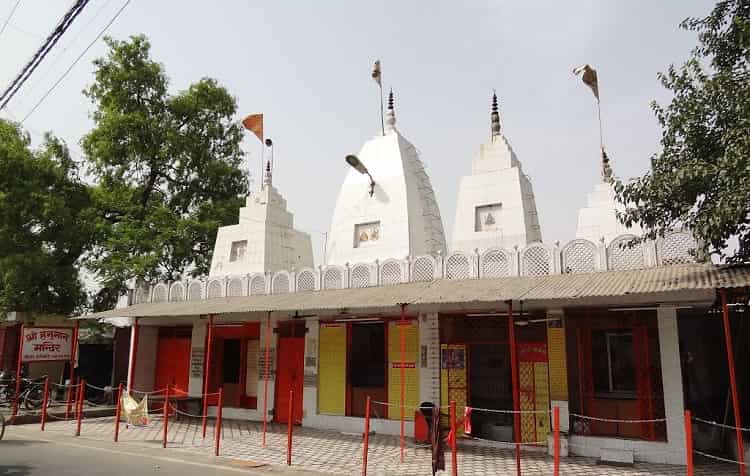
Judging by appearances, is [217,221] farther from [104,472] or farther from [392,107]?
[104,472]

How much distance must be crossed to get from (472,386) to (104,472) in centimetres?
727

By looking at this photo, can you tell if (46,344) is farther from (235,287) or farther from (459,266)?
(459,266)

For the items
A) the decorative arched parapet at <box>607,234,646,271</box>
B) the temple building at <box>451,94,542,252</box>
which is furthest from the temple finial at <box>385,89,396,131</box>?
the decorative arched parapet at <box>607,234,646,271</box>

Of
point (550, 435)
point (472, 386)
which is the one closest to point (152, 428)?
point (472, 386)

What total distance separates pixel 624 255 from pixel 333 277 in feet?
21.2

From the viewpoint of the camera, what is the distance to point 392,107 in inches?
705

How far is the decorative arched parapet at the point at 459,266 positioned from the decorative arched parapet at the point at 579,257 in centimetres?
185

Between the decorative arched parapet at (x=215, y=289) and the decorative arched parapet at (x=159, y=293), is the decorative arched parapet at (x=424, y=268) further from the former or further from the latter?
the decorative arched parapet at (x=159, y=293)

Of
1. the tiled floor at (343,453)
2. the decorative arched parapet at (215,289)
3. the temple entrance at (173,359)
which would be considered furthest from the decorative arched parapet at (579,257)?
the temple entrance at (173,359)

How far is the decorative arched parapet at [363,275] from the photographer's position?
514 inches

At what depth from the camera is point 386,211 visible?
15.7m

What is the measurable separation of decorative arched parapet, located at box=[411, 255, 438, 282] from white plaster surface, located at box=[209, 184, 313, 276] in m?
6.24

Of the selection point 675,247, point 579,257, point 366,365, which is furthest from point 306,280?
point 675,247

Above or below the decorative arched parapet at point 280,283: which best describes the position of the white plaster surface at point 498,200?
above
